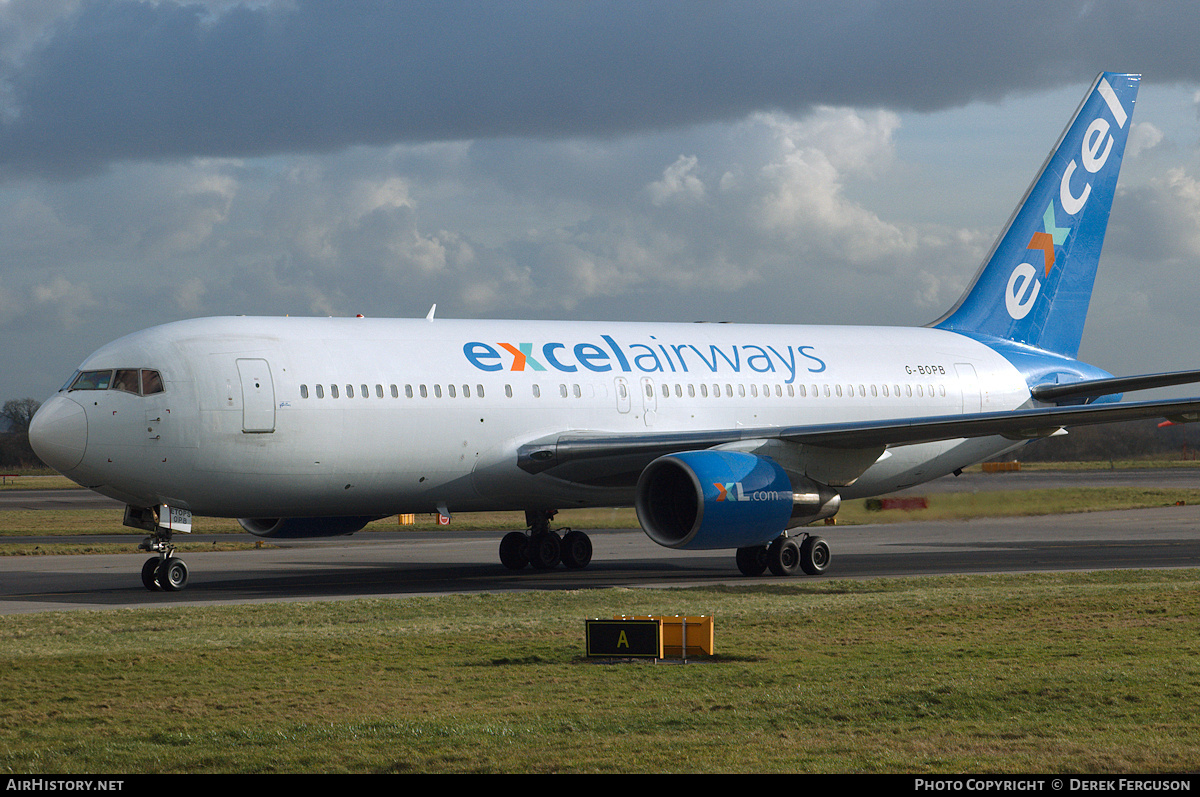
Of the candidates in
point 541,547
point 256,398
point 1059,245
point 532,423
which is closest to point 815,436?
point 532,423

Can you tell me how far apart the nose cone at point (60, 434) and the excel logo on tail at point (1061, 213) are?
21027 millimetres

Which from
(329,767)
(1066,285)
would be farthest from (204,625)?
(1066,285)

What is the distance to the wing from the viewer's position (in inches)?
875

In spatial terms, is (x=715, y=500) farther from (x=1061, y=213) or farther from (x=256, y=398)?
(x=1061, y=213)

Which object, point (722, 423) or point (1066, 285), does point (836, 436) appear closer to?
point (722, 423)

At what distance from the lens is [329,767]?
28.3 feet

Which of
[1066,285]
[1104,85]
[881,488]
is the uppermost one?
[1104,85]

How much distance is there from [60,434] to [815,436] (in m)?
11.8

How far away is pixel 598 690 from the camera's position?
11461 mm

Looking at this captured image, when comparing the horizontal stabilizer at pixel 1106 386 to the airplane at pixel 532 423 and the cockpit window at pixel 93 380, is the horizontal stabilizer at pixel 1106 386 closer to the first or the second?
the airplane at pixel 532 423

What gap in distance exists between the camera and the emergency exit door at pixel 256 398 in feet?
67.5

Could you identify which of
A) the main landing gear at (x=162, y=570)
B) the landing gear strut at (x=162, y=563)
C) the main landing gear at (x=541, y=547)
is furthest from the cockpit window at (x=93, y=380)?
the main landing gear at (x=541, y=547)

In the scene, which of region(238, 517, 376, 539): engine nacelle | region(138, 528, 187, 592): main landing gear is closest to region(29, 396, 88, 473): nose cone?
region(138, 528, 187, 592): main landing gear

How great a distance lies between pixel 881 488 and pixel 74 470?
15723 millimetres
